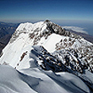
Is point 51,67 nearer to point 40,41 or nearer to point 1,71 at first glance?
point 1,71

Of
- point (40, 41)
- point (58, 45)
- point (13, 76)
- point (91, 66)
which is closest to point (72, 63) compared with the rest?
point (91, 66)

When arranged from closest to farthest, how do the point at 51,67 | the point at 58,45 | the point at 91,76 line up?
the point at 51,67 < the point at 91,76 < the point at 58,45

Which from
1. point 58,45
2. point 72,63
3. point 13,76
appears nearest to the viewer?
point 13,76

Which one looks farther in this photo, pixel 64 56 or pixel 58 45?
pixel 58 45

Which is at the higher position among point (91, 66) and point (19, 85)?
point (19, 85)

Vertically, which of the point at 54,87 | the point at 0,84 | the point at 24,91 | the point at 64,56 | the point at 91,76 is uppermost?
the point at 0,84

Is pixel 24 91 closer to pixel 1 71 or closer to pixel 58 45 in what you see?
pixel 1 71

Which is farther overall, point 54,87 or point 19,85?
point 54,87

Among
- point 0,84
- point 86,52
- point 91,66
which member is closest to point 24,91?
point 0,84

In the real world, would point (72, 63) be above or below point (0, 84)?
below
